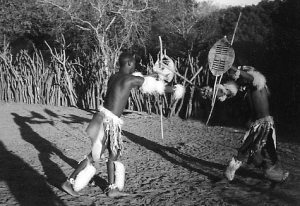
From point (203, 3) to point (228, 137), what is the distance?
30228 mm

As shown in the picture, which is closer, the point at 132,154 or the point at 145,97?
the point at 132,154

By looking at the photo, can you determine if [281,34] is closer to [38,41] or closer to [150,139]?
[150,139]

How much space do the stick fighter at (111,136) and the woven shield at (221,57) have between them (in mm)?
943

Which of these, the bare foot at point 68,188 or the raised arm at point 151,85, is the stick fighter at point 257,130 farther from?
the bare foot at point 68,188

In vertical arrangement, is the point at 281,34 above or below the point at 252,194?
above

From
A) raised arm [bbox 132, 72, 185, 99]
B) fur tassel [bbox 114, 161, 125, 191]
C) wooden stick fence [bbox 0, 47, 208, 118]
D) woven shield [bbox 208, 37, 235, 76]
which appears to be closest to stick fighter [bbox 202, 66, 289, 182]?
woven shield [bbox 208, 37, 235, 76]

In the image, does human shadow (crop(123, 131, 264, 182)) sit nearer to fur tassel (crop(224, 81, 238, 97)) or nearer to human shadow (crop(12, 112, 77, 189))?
fur tassel (crop(224, 81, 238, 97))

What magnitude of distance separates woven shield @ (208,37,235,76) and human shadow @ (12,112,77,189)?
2.24 m

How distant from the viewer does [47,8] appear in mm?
14328

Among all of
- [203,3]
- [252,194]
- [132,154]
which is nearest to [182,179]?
[252,194]

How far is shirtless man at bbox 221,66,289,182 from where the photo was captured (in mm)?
3861

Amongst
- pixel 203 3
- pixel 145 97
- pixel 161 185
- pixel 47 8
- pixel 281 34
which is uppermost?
pixel 203 3

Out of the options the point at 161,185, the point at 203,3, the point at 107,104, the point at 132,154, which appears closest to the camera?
the point at 107,104

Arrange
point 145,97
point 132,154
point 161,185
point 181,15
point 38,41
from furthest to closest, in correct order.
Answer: point 181,15
point 38,41
point 145,97
point 132,154
point 161,185
